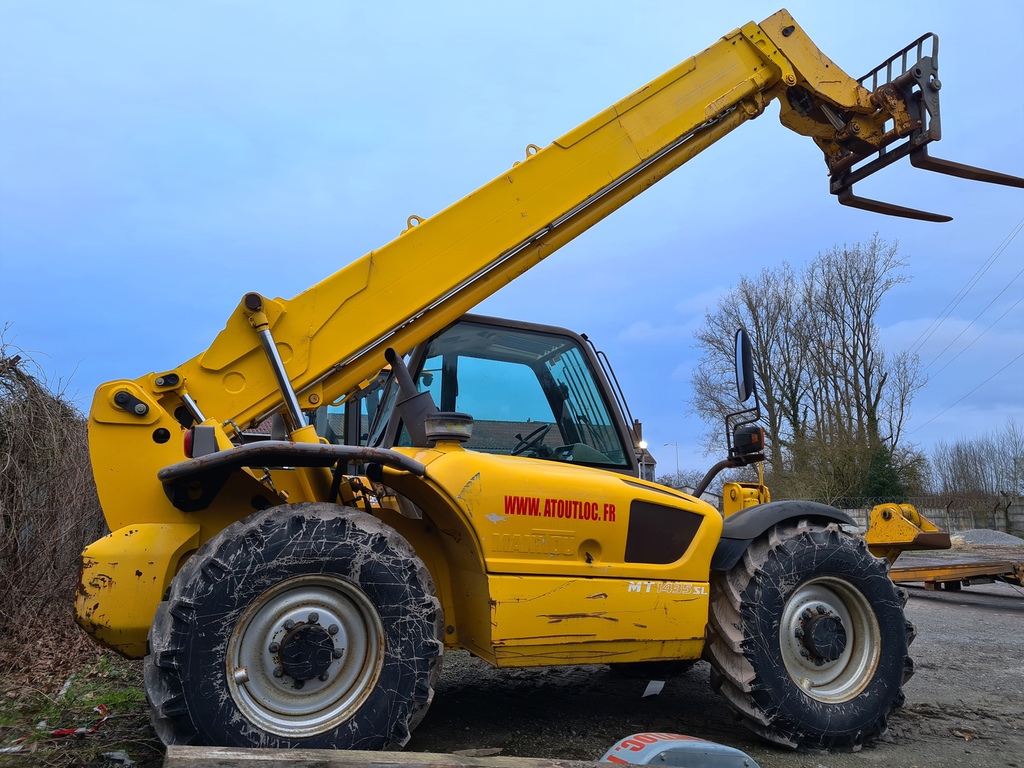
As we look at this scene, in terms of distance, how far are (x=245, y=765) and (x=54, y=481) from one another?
5140mm

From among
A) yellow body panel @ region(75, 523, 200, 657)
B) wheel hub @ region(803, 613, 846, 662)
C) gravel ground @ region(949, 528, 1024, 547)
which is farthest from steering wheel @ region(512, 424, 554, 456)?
gravel ground @ region(949, 528, 1024, 547)

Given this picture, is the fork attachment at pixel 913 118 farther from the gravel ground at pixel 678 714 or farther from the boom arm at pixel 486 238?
the gravel ground at pixel 678 714

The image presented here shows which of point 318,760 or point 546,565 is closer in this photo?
point 318,760

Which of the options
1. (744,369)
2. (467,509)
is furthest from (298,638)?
(744,369)

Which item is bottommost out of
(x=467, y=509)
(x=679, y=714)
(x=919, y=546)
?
(x=679, y=714)

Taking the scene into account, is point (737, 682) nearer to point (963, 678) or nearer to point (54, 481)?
point (963, 678)

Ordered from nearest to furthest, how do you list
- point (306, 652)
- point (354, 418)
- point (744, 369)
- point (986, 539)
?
point (306, 652) < point (744, 369) < point (354, 418) < point (986, 539)

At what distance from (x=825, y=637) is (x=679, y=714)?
110cm

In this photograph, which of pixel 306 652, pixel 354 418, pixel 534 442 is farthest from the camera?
pixel 354 418

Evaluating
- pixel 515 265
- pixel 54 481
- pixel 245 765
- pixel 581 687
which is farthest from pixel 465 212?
pixel 54 481

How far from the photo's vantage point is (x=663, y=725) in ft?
14.4

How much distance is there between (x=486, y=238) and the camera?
4.19 metres

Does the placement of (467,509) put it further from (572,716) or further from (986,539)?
(986,539)

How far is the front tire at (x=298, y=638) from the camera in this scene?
2895 millimetres
